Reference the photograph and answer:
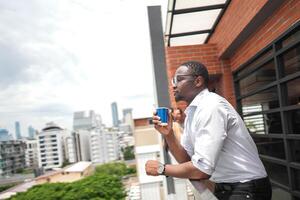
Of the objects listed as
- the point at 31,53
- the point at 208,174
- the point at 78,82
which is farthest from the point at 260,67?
the point at 78,82

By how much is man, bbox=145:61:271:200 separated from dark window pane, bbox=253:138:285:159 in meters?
2.29

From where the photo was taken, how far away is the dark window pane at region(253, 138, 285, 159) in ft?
12.2

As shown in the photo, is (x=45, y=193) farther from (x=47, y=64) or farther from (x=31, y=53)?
(x=47, y=64)

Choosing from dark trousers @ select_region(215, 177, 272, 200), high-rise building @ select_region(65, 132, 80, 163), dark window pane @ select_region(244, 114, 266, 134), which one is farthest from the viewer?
high-rise building @ select_region(65, 132, 80, 163)

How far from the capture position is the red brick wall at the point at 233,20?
357cm

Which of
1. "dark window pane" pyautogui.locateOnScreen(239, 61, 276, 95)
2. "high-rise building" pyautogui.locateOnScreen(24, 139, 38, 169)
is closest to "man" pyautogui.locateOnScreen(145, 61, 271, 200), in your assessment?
"dark window pane" pyautogui.locateOnScreen(239, 61, 276, 95)

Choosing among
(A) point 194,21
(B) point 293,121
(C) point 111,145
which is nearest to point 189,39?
(A) point 194,21

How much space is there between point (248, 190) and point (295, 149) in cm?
201

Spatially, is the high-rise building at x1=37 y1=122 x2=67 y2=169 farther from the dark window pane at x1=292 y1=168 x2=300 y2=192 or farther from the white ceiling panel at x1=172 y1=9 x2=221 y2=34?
the dark window pane at x1=292 y1=168 x2=300 y2=192

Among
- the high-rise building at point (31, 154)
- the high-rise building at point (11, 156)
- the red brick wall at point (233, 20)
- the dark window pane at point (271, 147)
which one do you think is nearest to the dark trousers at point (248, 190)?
the red brick wall at point (233, 20)

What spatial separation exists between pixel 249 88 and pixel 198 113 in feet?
12.2

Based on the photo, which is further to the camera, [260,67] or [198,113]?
[260,67]

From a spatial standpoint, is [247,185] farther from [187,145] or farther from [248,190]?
[187,145]

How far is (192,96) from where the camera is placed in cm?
166
